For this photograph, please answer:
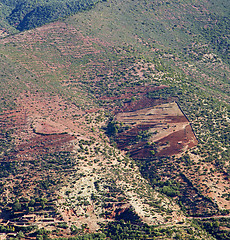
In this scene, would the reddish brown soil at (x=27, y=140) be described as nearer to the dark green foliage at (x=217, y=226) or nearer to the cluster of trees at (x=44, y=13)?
the dark green foliage at (x=217, y=226)

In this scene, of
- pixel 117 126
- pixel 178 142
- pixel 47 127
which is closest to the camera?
pixel 178 142

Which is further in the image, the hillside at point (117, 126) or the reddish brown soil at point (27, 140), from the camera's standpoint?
the reddish brown soil at point (27, 140)

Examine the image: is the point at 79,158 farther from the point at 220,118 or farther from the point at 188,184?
the point at 220,118

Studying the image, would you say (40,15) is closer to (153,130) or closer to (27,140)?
(27,140)

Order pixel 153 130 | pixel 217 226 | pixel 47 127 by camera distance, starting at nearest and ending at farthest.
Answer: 1. pixel 217 226
2. pixel 47 127
3. pixel 153 130

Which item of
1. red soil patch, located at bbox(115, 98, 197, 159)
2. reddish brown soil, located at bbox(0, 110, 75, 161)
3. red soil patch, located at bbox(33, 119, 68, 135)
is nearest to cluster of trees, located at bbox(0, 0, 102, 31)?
red soil patch, located at bbox(115, 98, 197, 159)

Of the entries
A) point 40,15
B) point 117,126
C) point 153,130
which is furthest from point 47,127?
point 40,15

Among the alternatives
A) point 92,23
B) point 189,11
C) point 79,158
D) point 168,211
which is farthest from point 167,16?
point 168,211

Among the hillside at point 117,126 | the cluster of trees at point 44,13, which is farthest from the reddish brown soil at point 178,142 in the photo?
the cluster of trees at point 44,13
